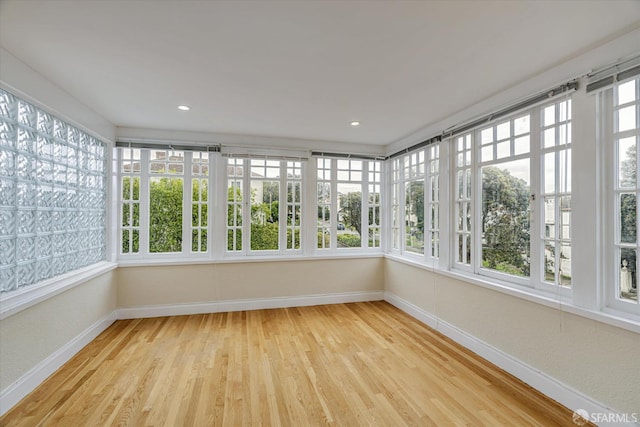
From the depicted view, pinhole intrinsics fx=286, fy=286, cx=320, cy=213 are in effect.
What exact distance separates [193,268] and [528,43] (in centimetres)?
413

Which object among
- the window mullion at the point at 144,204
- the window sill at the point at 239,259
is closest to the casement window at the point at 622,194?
the window sill at the point at 239,259

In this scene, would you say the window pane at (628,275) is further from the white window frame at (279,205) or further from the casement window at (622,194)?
the white window frame at (279,205)

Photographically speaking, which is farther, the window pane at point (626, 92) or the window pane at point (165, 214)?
the window pane at point (165, 214)

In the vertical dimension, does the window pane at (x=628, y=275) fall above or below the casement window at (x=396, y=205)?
below

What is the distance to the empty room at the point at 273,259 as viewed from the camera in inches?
70.0

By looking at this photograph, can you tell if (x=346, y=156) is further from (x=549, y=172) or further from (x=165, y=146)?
(x=549, y=172)

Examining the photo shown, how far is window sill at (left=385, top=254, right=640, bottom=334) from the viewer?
1764 mm

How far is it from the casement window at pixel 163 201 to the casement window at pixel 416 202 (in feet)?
9.36

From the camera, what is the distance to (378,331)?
3350 mm

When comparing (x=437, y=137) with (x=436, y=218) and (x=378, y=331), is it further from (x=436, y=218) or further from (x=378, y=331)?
(x=378, y=331)

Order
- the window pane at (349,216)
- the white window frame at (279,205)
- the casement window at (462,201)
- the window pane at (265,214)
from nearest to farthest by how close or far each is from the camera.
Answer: the casement window at (462,201) < the white window frame at (279,205) < the window pane at (265,214) < the window pane at (349,216)

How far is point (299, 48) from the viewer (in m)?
1.92

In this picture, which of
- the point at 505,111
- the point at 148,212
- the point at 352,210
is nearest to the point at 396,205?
the point at 352,210

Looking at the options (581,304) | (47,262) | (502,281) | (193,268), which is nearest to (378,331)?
(502,281)
